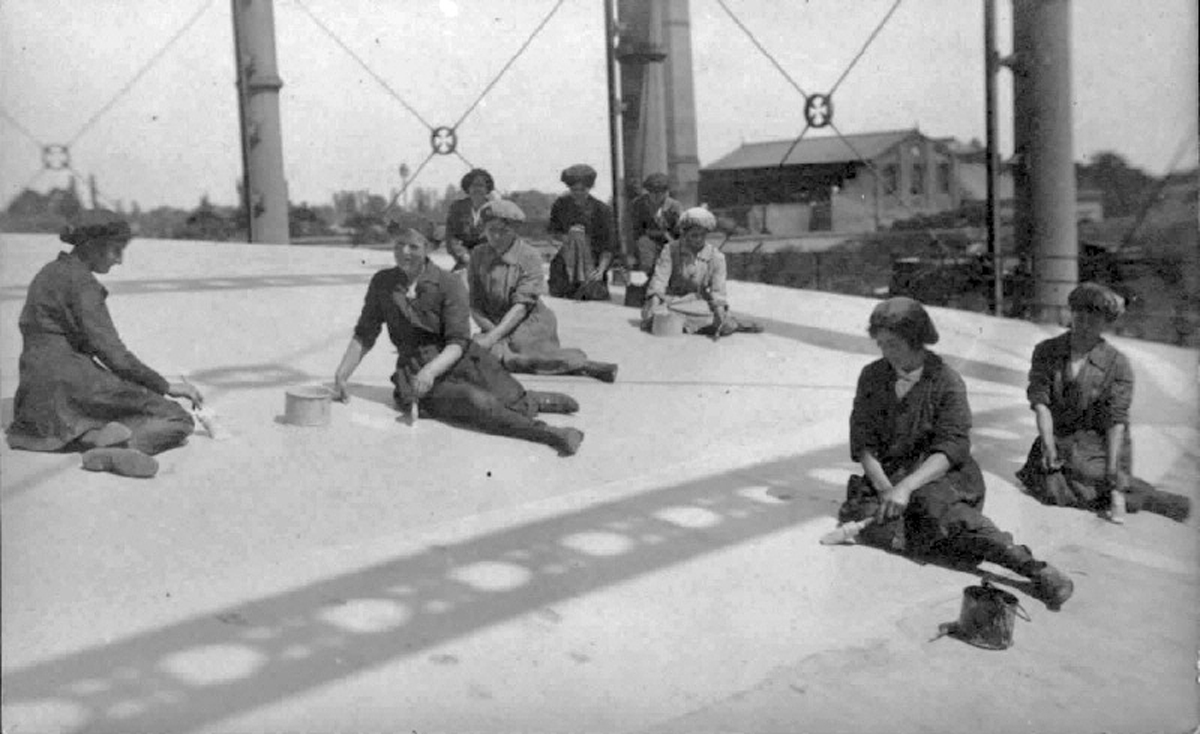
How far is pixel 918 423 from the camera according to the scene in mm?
4520

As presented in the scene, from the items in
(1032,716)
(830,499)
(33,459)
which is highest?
(33,459)

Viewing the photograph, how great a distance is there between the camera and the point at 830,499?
5.02 m

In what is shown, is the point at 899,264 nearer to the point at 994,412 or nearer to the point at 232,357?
the point at 994,412

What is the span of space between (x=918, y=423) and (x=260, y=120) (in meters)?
9.67

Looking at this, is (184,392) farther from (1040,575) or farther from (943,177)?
(943,177)

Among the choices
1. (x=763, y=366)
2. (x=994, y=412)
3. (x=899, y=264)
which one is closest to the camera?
(x=994, y=412)

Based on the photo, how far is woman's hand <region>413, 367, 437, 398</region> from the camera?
18.2ft

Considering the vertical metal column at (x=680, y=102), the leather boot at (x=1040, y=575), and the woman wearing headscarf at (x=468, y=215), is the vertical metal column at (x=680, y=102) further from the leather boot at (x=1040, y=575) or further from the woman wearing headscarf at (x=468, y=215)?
the leather boot at (x=1040, y=575)

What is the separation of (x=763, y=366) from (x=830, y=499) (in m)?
2.47

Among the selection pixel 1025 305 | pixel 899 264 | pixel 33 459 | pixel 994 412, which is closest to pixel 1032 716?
pixel 994 412

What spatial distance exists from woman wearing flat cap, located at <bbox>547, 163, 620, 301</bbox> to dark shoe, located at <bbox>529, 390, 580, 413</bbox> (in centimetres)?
359

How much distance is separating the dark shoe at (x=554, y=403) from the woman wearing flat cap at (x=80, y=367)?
198cm

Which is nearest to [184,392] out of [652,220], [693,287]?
[693,287]

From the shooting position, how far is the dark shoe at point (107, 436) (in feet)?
15.3
